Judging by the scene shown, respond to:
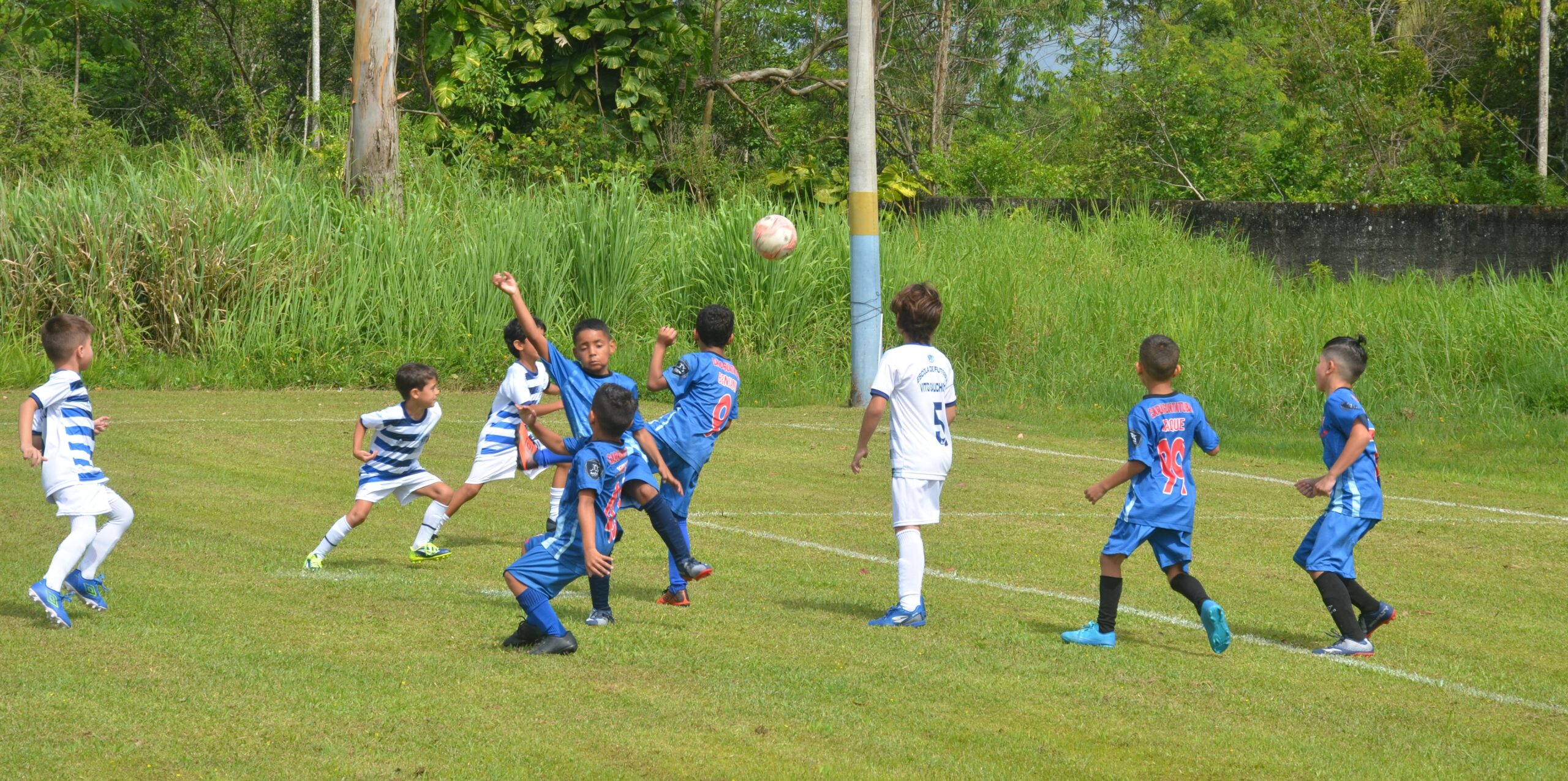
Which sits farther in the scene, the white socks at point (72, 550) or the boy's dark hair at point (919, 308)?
the boy's dark hair at point (919, 308)

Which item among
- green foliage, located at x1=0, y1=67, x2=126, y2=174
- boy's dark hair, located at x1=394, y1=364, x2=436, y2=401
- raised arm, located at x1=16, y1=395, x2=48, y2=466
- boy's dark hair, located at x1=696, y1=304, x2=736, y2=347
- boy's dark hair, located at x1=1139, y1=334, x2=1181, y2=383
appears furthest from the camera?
green foliage, located at x1=0, y1=67, x2=126, y2=174

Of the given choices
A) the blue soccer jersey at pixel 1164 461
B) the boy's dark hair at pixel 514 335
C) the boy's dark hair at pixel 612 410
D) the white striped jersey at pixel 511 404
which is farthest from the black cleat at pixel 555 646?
the boy's dark hair at pixel 514 335

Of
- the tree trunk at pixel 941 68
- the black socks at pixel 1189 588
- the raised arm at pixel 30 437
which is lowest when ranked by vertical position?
the black socks at pixel 1189 588

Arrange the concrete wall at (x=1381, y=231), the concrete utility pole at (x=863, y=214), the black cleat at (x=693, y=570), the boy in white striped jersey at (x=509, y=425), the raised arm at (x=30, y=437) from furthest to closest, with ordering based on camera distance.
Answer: the concrete wall at (x=1381, y=231) → the concrete utility pole at (x=863, y=214) → the boy in white striped jersey at (x=509, y=425) → the black cleat at (x=693, y=570) → the raised arm at (x=30, y=437)

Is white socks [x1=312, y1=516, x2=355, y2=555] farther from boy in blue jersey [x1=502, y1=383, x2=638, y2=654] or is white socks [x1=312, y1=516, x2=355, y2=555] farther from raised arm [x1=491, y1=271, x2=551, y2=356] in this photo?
boy in blue jersey [x1=502, y1=383, x2=638, y2=654]

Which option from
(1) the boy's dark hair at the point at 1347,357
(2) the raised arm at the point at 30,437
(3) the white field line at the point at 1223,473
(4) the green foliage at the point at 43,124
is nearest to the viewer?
(2) the raised arm at the point at 30,437

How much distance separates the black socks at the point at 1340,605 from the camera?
6918 mm

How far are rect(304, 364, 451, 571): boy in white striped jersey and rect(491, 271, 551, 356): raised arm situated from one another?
1004 mm

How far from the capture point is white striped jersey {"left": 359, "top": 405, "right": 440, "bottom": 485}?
8648mm

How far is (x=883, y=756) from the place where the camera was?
17.0 ft

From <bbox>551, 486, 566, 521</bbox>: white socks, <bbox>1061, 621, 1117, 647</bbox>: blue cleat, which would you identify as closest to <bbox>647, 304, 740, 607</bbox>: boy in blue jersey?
<bbox>551, 486, 566, 521</bbox>: white socks

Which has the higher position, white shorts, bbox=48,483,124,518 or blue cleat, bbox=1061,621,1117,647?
white shorts, bbox=48,483,124,518

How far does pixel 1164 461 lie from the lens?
22.5 ft

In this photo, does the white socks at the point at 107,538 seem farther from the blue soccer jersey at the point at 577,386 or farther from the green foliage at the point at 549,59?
the green foliage at the point at 549,59
